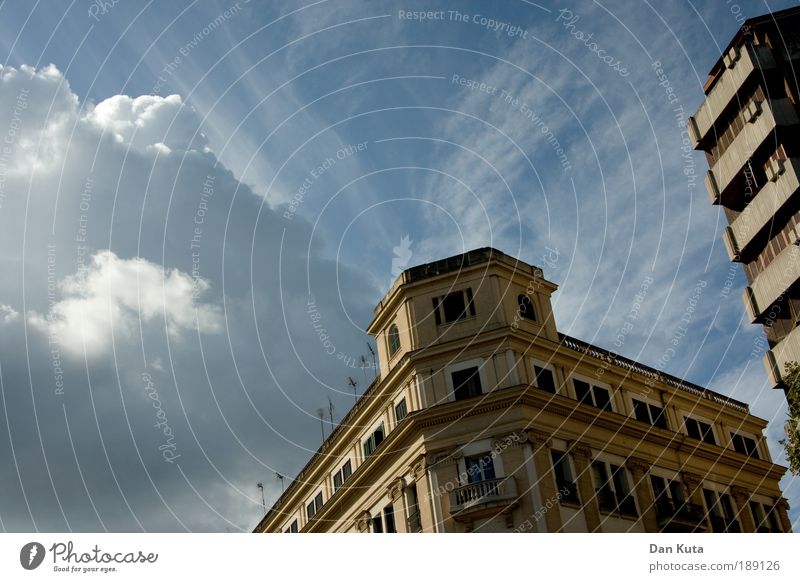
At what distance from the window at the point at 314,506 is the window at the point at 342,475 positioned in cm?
266

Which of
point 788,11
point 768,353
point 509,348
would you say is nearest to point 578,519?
point 509,348

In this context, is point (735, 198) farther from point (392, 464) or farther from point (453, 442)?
point (392, 464)

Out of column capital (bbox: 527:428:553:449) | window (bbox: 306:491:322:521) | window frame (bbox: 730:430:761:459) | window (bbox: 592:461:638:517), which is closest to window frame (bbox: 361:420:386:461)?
window (bbox: 306:491:322:521)

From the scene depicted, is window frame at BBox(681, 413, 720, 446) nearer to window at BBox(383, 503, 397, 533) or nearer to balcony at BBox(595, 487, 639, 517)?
balcony at BBox(595, 487, 639, 517)

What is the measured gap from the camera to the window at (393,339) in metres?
51.5

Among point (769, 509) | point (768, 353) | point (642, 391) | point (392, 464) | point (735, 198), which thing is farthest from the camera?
point (769, 509)

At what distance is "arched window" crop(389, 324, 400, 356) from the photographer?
51469 mm

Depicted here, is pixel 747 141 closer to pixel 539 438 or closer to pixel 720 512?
pixel 539 438

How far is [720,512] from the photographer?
179 feet

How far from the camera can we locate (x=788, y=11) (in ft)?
133

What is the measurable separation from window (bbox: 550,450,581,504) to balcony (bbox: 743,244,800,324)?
1223 centimetres

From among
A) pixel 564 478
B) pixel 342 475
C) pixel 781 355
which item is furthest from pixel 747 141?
pixel 342 475
